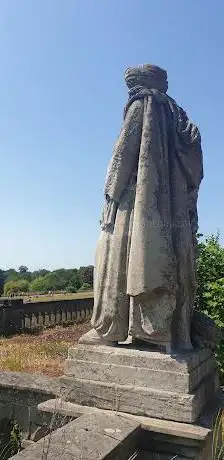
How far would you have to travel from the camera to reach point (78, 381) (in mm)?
3844

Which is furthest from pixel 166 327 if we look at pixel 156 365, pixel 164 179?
pixel 164 179

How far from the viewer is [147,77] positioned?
4.19 m

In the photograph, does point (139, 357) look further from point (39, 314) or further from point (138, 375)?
point (39, 314)

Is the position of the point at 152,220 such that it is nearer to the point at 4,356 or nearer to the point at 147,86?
the point at 147,86

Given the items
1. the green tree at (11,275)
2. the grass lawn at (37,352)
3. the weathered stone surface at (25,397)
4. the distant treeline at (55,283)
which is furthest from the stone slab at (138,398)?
the green tree at (11,275)

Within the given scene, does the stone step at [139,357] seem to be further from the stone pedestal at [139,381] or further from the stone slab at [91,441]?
the stone slab at [91,441]

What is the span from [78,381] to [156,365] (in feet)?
2.33

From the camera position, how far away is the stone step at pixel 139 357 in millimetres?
3562

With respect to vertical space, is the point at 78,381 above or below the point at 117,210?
below

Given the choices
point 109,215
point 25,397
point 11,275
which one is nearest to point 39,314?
point 25,397

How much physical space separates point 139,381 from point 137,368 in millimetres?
101

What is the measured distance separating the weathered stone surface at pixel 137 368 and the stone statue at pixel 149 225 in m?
0.16

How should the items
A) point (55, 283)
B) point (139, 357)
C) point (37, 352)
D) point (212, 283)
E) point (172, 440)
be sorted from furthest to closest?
point (55, 283) → point (37, 352) → point (212, 283) → point (139, 357) → point (172, 440)

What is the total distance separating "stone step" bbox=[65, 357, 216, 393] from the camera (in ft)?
11.4
